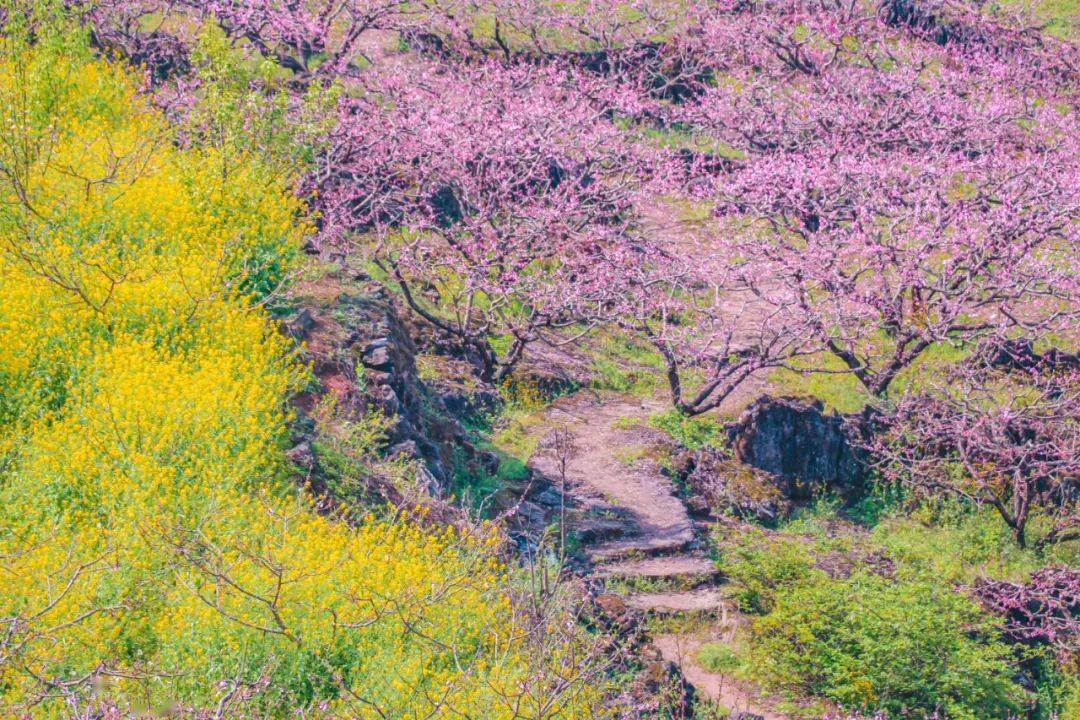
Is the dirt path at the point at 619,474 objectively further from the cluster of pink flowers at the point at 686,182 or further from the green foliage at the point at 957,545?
the green foliage at the point at 957,545

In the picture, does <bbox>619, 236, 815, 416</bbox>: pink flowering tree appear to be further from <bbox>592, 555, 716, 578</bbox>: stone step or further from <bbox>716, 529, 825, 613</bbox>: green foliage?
<bbox>592, 555, 716, 578</bbox>: stone step

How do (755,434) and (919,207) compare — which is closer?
(755,434)

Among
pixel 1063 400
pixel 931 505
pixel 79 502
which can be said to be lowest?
Answer: pixel 931 505

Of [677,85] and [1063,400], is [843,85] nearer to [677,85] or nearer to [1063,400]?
[677,85]

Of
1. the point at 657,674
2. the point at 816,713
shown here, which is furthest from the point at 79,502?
the point at 816,713

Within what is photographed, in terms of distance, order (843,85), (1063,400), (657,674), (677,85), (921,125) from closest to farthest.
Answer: (657,674) < (1063,400) < (921,125) < (843,85) < (677,85)

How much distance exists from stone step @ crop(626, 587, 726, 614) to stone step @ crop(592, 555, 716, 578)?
27 cm

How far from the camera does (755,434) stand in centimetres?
1870

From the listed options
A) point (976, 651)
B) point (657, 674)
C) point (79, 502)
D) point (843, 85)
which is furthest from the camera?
point (843, 85)

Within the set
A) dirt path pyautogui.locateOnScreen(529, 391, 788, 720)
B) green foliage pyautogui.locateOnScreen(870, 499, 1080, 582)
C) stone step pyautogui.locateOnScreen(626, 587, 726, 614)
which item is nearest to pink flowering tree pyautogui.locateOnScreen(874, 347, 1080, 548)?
green foliage pyautogui.locateOnScreen(870, 499, 1080, 582)

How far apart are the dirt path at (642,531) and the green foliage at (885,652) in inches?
23.6

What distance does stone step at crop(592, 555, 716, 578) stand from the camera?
14977 millimetres

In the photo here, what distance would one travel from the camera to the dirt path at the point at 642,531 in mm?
13766

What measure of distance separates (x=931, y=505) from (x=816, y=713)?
6.64 metres
